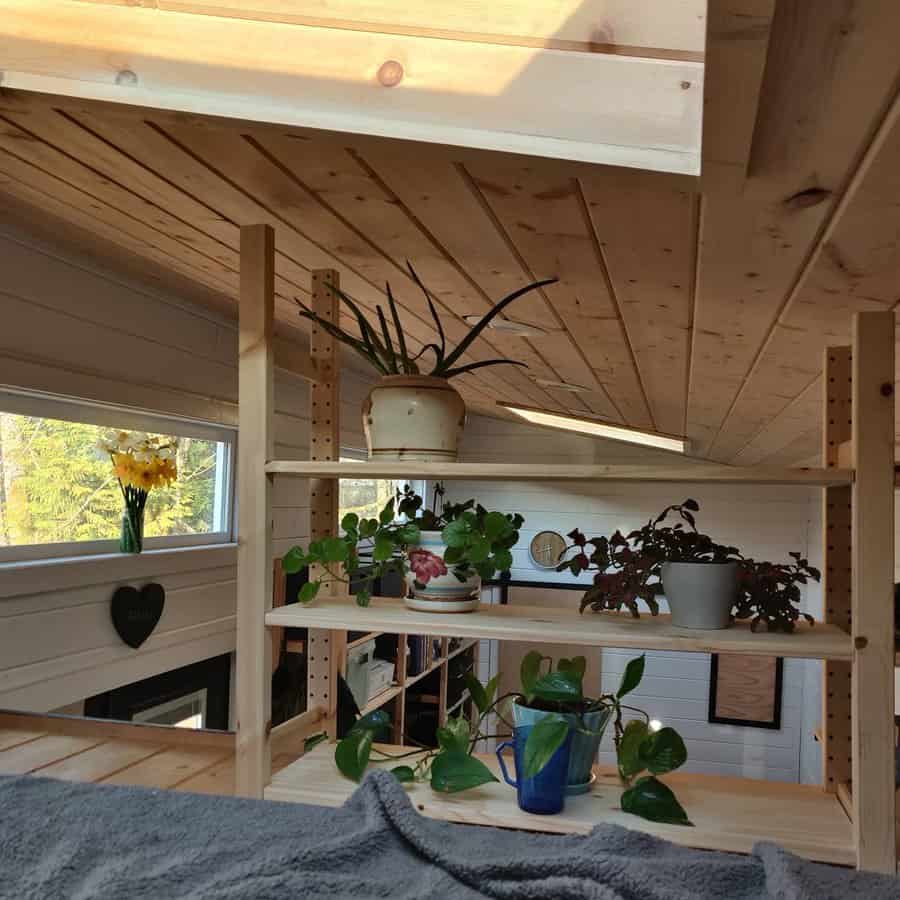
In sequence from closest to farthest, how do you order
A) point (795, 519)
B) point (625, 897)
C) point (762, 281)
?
point (625, 897) < point (762, 281) < point (795, 519)

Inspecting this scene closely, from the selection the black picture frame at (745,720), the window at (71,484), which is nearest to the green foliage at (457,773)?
the window at (71,484)

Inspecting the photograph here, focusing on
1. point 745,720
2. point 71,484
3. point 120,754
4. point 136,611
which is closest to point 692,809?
point 120,754

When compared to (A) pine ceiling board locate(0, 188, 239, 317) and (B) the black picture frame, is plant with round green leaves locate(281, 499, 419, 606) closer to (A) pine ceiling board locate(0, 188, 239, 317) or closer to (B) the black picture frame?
(A) pine ceiling board locate(0, 188, 239, 317)

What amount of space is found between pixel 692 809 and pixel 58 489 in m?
1.93

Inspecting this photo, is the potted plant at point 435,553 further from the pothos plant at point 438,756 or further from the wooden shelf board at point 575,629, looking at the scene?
the pothos plant at point 438,756

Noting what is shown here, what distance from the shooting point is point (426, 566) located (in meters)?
1.54

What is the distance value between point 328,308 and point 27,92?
2.26 feet

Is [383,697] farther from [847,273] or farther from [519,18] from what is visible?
[519,18]

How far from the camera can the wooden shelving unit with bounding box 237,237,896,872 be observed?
1.26 metres

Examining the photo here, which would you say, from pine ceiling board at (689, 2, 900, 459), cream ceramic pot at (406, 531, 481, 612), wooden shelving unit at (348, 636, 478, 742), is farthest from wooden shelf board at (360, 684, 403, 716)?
pine ceiling board at (689, 2, 900, 459)

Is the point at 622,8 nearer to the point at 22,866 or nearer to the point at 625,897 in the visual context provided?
the point at 625,897

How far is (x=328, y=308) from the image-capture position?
178 centimetres

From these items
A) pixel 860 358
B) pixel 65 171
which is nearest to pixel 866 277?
pixel 860 358

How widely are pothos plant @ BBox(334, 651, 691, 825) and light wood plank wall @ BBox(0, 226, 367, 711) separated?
1.13m
